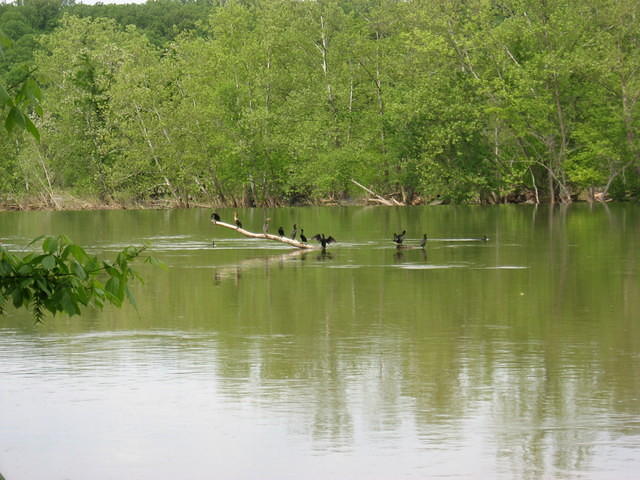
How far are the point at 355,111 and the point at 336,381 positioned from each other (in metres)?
82.3

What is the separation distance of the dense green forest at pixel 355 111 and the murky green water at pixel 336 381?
177 feet

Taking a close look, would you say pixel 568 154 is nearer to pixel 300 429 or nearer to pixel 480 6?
pixel 480 6

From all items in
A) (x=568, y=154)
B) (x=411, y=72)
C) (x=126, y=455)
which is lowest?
(x=126, y=455)

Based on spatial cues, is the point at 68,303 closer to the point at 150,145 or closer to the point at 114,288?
the point at 114,288

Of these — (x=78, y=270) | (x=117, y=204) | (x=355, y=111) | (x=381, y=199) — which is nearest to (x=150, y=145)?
(x=117, y=204)

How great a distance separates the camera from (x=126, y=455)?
9039 mm

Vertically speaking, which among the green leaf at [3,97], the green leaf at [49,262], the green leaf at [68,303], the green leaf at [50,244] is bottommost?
the green leaf at [68,303]

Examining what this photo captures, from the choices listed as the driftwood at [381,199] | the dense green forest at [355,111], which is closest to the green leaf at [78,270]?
the dense green forest at [355,111]

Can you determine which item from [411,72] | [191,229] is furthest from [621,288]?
[411,72]

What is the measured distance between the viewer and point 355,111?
306 feet

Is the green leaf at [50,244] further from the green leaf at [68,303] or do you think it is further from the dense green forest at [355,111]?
the dense green forest at [355,111]

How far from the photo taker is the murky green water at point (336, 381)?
8.73 meters

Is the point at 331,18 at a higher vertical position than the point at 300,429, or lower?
higher

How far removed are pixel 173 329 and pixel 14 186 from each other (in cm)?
8191
